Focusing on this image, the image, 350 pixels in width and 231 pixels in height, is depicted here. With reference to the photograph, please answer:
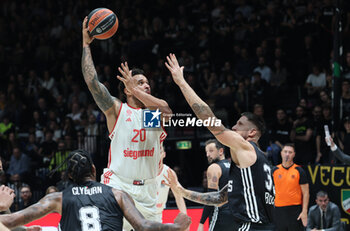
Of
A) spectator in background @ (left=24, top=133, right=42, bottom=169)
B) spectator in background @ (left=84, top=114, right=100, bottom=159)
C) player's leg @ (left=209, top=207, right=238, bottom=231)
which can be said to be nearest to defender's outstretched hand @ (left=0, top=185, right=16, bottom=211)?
player's leg @ (left=209, top=207, right=238, bottom=231)

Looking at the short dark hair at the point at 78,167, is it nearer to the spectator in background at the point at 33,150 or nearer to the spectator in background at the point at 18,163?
the spectator in background at the point at 18,163

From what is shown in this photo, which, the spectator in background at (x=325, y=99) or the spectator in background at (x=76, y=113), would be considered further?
the spectator in background at (x=76, y=113)

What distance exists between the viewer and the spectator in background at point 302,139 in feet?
40.5

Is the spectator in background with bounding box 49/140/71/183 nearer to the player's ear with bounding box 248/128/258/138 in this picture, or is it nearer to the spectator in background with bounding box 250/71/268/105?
the spectator in background with bounding box 250/71/268/105

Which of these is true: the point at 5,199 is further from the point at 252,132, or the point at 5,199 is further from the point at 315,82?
the point at 315,82

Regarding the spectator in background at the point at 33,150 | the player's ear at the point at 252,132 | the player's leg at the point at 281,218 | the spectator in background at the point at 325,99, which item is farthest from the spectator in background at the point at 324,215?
the spectator in background at the point at 33,150

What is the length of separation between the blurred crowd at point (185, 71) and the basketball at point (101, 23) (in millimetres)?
5014

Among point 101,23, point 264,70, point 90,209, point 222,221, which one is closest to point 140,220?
point 90,209

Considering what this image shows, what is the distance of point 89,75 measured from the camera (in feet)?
22.0

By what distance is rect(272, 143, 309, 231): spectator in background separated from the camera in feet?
36.8

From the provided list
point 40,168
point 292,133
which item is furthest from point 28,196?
point 292,133

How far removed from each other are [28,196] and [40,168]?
1972 millimetres

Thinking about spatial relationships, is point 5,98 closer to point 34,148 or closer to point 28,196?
point 34,148

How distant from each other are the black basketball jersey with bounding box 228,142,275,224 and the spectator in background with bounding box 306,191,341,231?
5.33 meters
